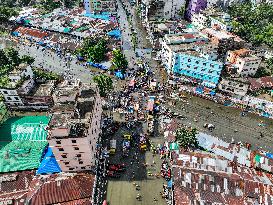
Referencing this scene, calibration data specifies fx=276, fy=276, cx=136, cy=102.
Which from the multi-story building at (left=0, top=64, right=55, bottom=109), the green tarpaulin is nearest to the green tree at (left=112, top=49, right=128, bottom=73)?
the multi-story building at (left=0, top=64, right=55, bottom=109)

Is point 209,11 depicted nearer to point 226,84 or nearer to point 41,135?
point 226,84

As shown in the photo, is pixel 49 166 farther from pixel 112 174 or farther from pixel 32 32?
pixel 32 32

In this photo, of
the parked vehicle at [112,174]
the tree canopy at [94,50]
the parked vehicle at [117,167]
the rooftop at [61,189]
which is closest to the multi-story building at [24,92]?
the tree canopy at [94,50]

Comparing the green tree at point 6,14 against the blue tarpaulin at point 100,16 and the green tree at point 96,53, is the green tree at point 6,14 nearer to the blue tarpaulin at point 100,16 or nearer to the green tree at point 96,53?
the blue tarpaulin at point 100,16

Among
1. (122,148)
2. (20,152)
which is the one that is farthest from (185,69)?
(20,152)

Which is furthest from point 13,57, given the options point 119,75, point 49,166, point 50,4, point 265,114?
point 265,114
